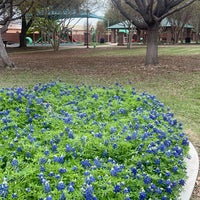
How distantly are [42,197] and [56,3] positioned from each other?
2546 cm

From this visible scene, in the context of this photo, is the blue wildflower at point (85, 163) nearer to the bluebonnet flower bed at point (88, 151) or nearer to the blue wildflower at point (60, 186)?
the bluebonnet flower bed at point (88, 151)

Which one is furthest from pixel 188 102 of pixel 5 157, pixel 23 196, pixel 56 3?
pixel 56 3

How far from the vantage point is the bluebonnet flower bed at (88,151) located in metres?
2.63

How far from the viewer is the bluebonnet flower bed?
8.64ft

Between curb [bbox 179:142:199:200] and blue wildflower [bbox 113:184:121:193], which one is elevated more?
blue wildflower [bbox 113:184:121:193]

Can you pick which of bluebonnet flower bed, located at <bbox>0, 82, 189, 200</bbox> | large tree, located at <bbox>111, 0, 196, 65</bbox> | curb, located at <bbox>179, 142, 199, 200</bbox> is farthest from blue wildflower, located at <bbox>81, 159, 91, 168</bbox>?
large tree, located at <bbox>111, 0, 196, 65</bbox>

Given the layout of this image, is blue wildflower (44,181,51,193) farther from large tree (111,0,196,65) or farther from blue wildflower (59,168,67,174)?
large tree (111,0,196,65)

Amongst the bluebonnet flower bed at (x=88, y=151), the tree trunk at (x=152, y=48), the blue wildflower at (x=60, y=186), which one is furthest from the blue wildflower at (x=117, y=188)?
the tree trunk at (x=152, y=48)

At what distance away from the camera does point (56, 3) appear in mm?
26500

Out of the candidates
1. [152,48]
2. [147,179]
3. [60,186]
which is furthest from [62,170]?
Result: [152,48]

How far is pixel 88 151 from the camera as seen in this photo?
3271 mm

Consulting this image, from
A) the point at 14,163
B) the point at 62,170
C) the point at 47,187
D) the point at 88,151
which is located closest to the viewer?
the point at 47,187

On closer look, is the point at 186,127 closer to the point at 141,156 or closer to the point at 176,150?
the point at 176,150

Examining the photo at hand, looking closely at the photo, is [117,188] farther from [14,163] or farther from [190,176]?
[190,176]
